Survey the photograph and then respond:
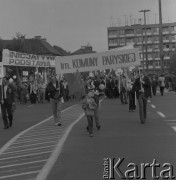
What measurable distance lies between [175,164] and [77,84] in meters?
10.1

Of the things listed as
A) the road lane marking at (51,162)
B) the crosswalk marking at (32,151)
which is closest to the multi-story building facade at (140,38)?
the crosswalk marking at (32,151)

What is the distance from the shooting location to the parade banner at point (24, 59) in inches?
1325

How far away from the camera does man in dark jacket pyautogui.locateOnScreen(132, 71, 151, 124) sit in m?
16.7

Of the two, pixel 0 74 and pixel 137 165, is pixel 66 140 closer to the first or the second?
pixel 137 165

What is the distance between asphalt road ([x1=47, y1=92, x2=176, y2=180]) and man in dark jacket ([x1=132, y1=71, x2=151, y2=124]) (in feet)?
1.18

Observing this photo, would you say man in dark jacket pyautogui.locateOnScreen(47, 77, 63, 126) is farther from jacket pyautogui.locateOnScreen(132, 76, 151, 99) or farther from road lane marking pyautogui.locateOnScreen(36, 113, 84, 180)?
road lane marking pyautogui.locateOnScreen(36, 113, 84, 180)

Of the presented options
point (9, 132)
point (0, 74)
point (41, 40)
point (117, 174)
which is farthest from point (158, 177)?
point (41, 40)

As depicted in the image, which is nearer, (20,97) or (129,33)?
(20,97)

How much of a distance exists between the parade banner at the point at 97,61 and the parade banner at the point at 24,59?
400 inches

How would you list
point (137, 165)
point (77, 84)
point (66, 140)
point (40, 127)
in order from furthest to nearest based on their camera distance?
point (77, 84) → point (40, 127) → point (66, 140) → point (137, 165)

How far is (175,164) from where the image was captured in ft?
29.9

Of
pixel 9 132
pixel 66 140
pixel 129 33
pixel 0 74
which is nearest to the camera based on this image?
pixel 66 140

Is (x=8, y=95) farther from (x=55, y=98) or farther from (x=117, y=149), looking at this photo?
(x=117, y=149)

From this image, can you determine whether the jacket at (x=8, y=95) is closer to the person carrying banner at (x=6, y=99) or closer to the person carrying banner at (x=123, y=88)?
the person carrying banner at (x=6, y=99)
